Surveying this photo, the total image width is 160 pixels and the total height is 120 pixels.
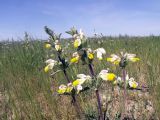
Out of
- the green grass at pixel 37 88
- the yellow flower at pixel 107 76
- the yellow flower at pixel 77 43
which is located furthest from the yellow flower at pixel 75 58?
the green grass at pixel 37 88

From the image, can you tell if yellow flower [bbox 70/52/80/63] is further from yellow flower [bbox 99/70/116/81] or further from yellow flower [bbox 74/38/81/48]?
yellow flower [bbox 99/70/116/81]

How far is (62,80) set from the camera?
482cm

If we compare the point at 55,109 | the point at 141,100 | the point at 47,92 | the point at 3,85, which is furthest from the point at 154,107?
the point at 3,85

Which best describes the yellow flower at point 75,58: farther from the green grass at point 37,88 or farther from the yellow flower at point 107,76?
the green grass at point 37,88

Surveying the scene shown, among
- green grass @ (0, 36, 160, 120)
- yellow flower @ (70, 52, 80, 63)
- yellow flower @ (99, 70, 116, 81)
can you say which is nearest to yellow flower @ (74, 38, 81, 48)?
yellow flower @ (70, 52, 80, 63)

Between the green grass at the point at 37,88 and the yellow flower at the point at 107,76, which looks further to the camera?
the green grass at the point at 37,88

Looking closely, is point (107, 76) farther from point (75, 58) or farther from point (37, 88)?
point (37, 88)

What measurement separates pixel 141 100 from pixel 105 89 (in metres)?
0.55

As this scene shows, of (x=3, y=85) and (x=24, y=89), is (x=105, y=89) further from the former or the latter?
(x=3, y=85)

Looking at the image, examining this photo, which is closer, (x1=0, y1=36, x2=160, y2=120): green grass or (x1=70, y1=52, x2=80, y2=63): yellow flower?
(x1=70, y1=52, x2=80, y2=63): yellow flower

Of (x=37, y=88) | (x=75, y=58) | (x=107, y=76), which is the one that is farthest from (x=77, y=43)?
(x=37, y=88)

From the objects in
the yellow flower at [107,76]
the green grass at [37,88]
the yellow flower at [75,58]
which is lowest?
the green grass at [37,88]

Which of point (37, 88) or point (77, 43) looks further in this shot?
point (37, 88)

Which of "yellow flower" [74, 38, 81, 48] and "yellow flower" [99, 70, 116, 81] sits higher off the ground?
"yellow flower" [74, 38, 81, 48]
